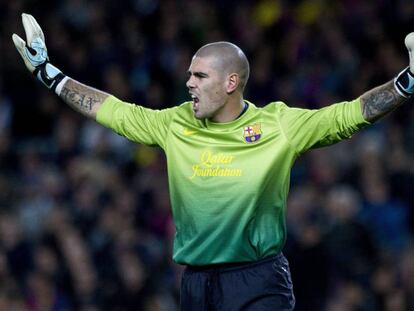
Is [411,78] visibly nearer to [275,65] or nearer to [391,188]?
[391,188]

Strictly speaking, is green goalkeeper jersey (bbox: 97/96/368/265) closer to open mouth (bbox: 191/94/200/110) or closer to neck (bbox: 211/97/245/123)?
neck (bbox: 211/97/245/123)

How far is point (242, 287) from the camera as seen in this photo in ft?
24.8

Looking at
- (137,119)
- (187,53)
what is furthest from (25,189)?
(137,119)

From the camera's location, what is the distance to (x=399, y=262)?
12.4 m

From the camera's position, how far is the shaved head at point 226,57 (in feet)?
25.3

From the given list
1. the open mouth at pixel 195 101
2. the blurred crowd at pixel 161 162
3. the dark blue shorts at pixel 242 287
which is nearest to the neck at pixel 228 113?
the open mouth at pixel 195 101

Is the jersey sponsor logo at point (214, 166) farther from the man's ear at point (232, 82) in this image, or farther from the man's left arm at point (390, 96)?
the man's left arm at point (390, 96)

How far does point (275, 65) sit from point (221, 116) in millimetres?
7412

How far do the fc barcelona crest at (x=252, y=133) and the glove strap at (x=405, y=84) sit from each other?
916 millimetres

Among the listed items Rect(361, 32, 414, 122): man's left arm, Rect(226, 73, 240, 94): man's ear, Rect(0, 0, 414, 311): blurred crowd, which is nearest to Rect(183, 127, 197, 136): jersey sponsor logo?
Rect(226, 73, 240, 94): man's ear

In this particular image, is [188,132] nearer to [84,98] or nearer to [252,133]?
[252,133]

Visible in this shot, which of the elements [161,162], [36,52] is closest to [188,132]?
[36,52]

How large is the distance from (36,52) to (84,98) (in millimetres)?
475

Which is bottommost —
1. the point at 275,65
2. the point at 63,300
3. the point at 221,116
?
the point at 63,300
